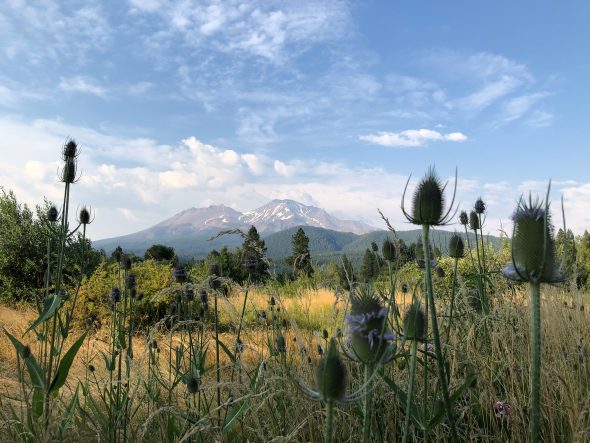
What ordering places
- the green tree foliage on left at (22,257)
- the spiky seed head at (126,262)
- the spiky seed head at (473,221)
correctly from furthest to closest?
1. the green tree foliage on left at (22,257)
2. the spiky seed head at (473,221)
3. the spiky seed head at (126,262)

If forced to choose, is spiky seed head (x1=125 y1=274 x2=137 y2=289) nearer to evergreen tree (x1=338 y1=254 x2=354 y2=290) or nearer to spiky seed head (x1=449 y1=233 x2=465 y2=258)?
evergreen tree (x1=338 y1=254 x2=354 y2=290)

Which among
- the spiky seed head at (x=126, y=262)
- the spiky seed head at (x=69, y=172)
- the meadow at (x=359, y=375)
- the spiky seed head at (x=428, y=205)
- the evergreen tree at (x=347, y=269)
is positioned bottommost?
the meadow at (x=359, y=375)

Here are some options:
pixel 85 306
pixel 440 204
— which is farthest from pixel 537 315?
pixel 85 306

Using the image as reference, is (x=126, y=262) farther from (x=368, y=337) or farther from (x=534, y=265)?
(x=534, y=265)

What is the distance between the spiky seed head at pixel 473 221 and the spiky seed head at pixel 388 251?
5.14 feet

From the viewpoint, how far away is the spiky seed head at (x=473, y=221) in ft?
14.2

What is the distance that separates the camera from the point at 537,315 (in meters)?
1.44

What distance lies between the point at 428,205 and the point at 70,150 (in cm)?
256

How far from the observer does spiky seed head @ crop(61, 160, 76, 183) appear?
2860 mm

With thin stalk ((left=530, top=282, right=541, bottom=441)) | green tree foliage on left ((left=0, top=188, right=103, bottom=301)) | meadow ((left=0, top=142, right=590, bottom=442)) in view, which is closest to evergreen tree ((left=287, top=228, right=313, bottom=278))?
meadow ((left=0, top=142, right=590, bottom=442))

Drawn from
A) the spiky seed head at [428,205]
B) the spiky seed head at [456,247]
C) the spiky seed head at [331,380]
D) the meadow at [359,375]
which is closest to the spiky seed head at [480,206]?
the meadow at [359,375]

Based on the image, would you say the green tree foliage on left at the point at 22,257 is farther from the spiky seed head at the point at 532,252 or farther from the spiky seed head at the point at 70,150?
the spiky seed head at the point at 532,252

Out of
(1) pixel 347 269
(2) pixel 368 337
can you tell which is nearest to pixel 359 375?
(2) pixel 368 337

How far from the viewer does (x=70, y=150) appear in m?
3.21
